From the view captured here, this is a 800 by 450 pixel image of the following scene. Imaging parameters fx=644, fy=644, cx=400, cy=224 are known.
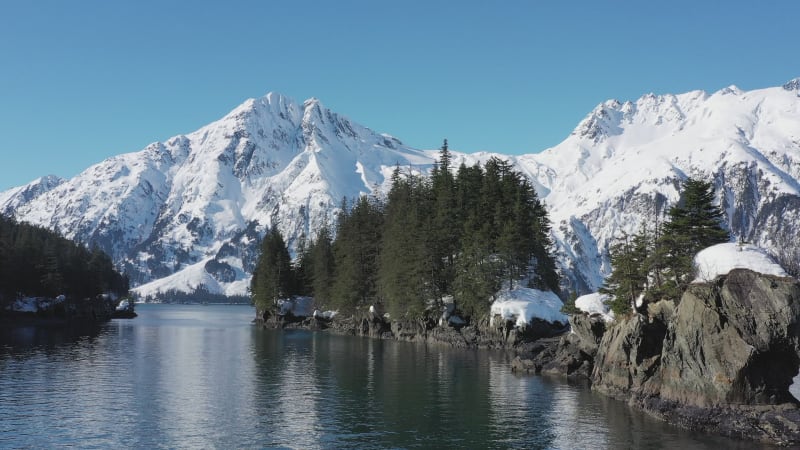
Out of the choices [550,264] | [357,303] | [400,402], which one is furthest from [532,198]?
[400,402]

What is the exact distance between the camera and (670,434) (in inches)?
1519

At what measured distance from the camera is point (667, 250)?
51219 millimetres

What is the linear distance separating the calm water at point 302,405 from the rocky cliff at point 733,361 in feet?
6.96

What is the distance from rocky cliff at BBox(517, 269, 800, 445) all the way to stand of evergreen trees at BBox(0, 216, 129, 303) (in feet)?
422

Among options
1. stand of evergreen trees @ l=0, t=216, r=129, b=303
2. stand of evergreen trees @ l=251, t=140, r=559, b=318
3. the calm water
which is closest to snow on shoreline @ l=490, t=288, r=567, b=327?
stand of evergreen trees @ l=251, t=140, r=559, b=318

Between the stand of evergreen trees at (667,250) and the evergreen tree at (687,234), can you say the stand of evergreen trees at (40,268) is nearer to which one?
the stand of evergreen trees at (667,250)

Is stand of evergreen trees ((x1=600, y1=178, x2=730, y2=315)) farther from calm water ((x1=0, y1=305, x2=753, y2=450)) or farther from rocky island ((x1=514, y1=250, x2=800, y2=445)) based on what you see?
calm water ((x1=0, y1=305, x2=753, y2=450))

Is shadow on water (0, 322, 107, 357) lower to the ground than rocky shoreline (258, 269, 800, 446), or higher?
lower

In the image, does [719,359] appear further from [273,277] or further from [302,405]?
[273,277]

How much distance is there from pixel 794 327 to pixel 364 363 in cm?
4434

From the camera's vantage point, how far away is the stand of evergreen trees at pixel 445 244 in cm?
9119

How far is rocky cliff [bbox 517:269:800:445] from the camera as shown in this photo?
3809 centimetres

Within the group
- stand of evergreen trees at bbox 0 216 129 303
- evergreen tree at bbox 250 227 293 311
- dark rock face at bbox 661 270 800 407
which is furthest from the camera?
evergreen tree at bbox 250 227 293 311

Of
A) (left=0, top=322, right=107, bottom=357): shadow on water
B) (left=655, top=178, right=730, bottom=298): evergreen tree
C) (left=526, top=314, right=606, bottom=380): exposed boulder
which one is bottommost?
(left=0, top=322, right=107, bottom=357): shadow on water
